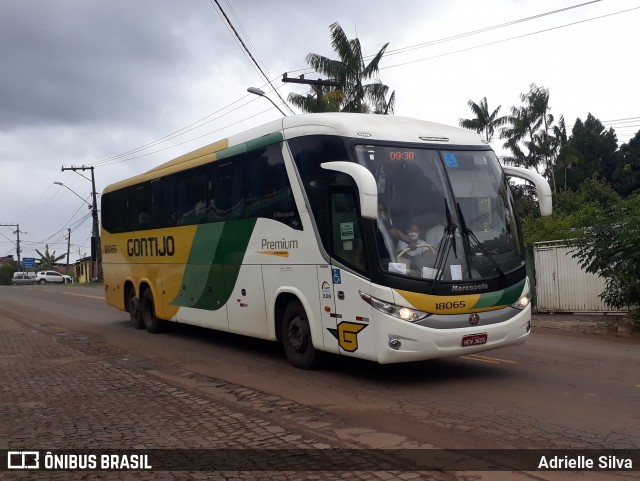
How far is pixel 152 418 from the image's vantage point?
283 inches

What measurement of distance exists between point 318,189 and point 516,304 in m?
2.93

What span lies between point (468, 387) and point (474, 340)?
1.91ft

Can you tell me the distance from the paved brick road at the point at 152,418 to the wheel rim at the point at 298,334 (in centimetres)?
117

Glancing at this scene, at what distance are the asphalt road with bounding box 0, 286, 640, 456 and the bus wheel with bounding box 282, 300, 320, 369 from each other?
6.7 inches

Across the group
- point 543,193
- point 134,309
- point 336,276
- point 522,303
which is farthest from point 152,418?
point 134,309

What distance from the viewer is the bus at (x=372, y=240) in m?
7.96

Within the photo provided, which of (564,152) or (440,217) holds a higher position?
(564,152)

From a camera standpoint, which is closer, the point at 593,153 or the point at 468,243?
A: the point at 468,243

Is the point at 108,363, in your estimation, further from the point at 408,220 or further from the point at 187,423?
the point at 408,220

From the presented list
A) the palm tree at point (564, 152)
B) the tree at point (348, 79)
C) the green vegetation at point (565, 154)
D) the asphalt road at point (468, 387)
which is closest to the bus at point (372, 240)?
the asphalt road at point (468, 387)

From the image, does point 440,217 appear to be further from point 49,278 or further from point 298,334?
point 49,278

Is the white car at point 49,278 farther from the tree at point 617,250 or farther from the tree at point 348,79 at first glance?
the tree at point 617,250

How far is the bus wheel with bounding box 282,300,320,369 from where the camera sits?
9380 millimetres

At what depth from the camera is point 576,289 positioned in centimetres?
1700
